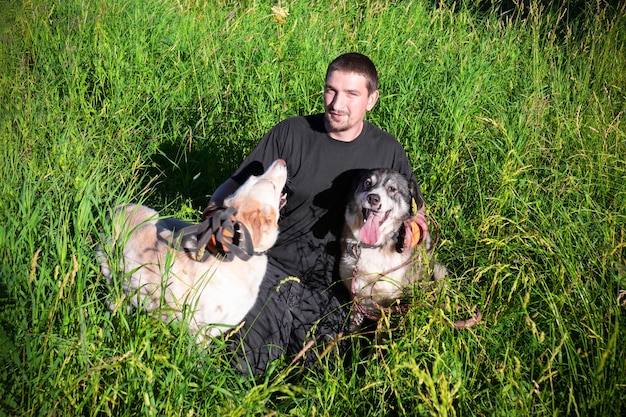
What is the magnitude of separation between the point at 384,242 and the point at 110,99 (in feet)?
9.03

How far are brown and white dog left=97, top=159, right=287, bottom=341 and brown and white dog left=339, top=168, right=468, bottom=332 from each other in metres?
0.58

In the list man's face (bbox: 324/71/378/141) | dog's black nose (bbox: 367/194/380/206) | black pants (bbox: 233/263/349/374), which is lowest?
black pants (bbox: 233/263/349/374)

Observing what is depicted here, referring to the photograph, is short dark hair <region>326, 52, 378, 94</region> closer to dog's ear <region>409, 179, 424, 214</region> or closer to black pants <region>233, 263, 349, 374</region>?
dog's ear <region>409, 179, 424, 214</region>

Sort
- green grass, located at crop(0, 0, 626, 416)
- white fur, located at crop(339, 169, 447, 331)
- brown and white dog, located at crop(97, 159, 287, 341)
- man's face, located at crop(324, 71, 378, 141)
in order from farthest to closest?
man's face, located at crop(324, 71, 378, 141) < white fur, located at crop(339, 169, 447, 331) < brown and white dog, located at crop(97, 159, 287, 341) < green grass, located at crop(0, 0, 626, 416)

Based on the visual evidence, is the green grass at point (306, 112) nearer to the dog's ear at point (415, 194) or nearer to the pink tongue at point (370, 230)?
the dog's ear at point (415, 194)

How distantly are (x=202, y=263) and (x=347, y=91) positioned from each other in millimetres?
1435

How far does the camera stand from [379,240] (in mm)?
3418

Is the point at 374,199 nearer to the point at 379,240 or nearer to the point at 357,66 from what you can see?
the point at 379,240

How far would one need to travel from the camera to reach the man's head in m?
3.44

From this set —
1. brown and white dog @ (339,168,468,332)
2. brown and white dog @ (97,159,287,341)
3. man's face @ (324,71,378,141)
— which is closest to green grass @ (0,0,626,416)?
brown and white dog @ (97,159,287,341)

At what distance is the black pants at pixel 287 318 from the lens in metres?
3.32

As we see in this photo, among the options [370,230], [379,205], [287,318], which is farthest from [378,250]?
[287,318]

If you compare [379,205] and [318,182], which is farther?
[318,182]

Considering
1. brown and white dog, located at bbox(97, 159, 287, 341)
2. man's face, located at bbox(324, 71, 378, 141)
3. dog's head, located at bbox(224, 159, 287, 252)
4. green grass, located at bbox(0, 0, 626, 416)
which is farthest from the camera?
man's face, located at bbox(324, 71, 378, 141)
